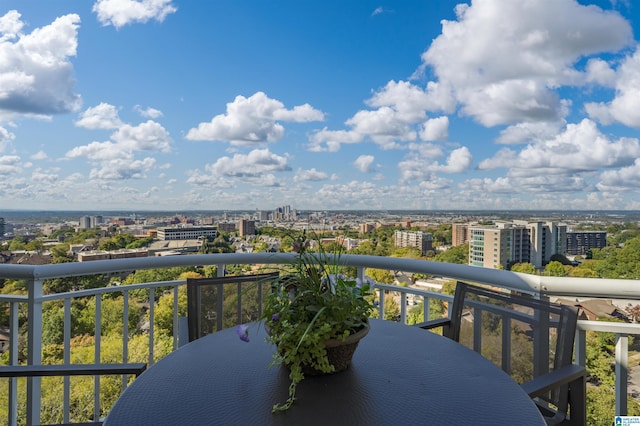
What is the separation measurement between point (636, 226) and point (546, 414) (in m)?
5.15

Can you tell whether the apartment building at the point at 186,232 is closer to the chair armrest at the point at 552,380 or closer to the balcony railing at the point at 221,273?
the balcony railing at the point at 221,273

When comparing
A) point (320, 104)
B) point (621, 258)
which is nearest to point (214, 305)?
point (621, 258)

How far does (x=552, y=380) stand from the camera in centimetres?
126

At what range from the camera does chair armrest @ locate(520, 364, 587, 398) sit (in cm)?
120

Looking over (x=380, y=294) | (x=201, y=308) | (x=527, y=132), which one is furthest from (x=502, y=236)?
(x=527, y=132)

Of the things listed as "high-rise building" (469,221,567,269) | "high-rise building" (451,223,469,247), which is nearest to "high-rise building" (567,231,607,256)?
"high-rise building" (469,221,567,269)

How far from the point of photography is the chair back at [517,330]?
146cm

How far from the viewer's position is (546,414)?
4.63 ft

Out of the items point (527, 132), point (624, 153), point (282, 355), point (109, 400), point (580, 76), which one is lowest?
point (109, 400)

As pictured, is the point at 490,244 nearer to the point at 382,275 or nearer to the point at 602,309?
the point at 382,275

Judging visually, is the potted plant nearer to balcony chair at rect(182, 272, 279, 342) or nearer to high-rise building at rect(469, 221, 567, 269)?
balcony chair at rect(182, 272, 279, 342)

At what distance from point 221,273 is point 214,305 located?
40.9 inches

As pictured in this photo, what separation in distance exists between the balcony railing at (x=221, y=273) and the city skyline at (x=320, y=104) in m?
3.60

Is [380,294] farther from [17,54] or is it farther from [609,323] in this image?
[17,54]
